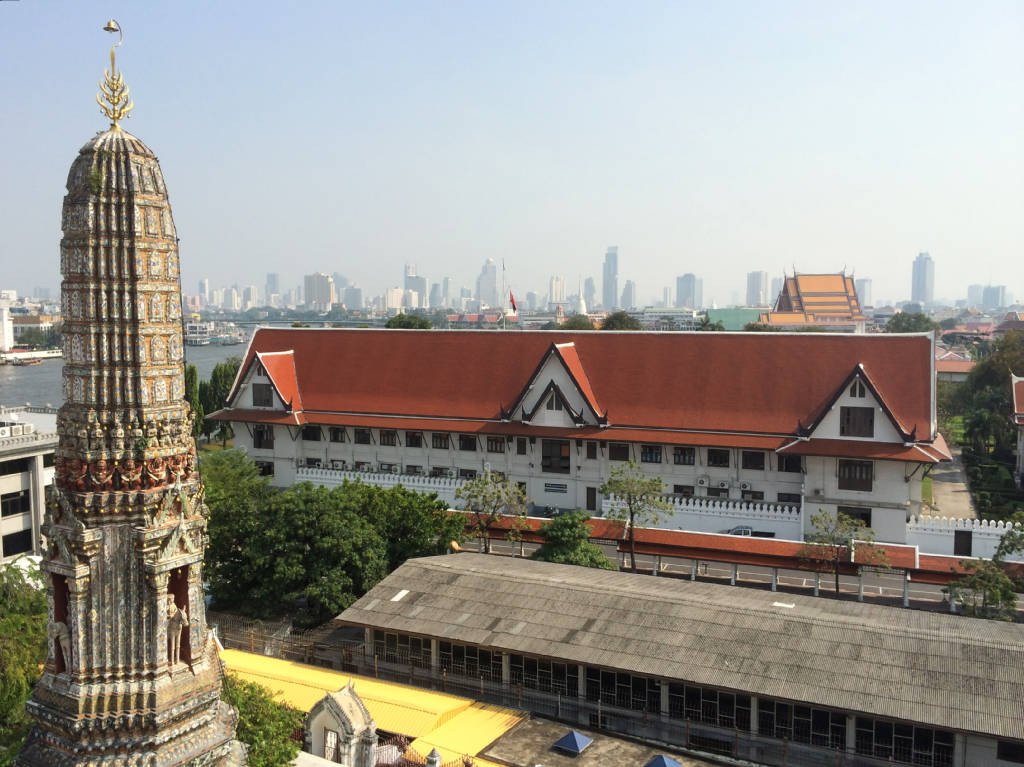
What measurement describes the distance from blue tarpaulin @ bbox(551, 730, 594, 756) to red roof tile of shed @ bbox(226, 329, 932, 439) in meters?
20.0

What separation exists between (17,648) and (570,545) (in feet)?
54.9

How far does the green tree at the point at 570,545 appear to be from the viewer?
2947 centimetres

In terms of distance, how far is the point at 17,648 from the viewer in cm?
1816

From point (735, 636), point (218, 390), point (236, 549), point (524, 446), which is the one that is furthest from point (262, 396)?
point (735, 636)

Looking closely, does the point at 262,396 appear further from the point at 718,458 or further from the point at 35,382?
the point at 35,382

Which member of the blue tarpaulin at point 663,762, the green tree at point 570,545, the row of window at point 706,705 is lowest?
the row of window at point 706,705

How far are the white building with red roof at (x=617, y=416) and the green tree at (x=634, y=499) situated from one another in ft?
4.93

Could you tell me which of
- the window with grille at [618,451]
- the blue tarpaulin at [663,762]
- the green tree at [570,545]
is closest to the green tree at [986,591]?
the green tree at [570,545]

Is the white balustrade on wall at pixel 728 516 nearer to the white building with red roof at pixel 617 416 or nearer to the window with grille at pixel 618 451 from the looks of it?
the white building with red roof at pixel 617 416

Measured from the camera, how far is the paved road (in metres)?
45.2

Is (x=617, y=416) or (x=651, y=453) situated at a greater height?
(x=617, y=416)

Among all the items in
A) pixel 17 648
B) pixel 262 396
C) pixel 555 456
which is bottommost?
pixel 17 648

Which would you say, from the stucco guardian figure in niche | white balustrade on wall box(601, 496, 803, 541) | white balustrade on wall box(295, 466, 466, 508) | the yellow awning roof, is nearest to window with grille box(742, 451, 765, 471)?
white balustrade on wall box(601, 496, 803, 541)

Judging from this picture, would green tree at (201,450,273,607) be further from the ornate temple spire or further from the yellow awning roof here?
the ornate temple spire
